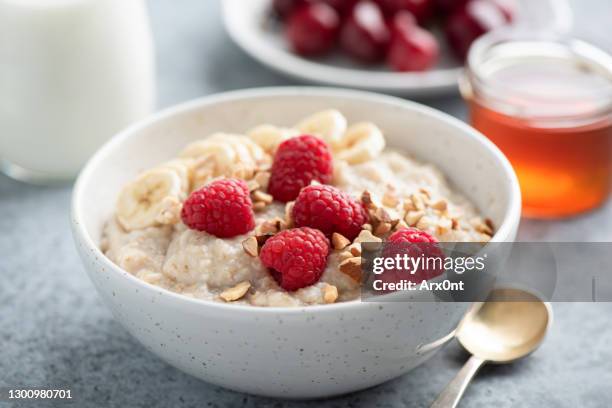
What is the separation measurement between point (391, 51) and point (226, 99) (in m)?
0.71

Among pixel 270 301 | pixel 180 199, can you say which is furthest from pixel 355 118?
pixel 270 301

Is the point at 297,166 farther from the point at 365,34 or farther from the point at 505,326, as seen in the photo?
the point at 365,34

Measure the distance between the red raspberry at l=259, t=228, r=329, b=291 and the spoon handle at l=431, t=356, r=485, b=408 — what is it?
10.3 inches

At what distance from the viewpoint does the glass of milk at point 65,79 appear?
5.99ft

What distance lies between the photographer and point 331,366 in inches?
47.3

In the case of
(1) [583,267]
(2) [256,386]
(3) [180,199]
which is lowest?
(1) [583,267]

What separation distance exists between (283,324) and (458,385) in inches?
13.6

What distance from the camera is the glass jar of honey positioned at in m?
1.77

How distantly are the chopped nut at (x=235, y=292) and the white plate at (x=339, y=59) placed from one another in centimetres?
98

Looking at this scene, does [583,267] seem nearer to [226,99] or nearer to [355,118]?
[355,118]

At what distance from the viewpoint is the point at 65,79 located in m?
1.87

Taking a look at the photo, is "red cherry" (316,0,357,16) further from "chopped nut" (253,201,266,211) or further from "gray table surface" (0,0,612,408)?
"chopped nut" (253,201,266,211)

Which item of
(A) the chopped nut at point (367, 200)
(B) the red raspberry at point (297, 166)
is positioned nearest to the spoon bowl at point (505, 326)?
(A) the chopped nut at point (367, 200)

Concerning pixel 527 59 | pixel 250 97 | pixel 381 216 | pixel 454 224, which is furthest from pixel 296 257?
pixel 527 59
